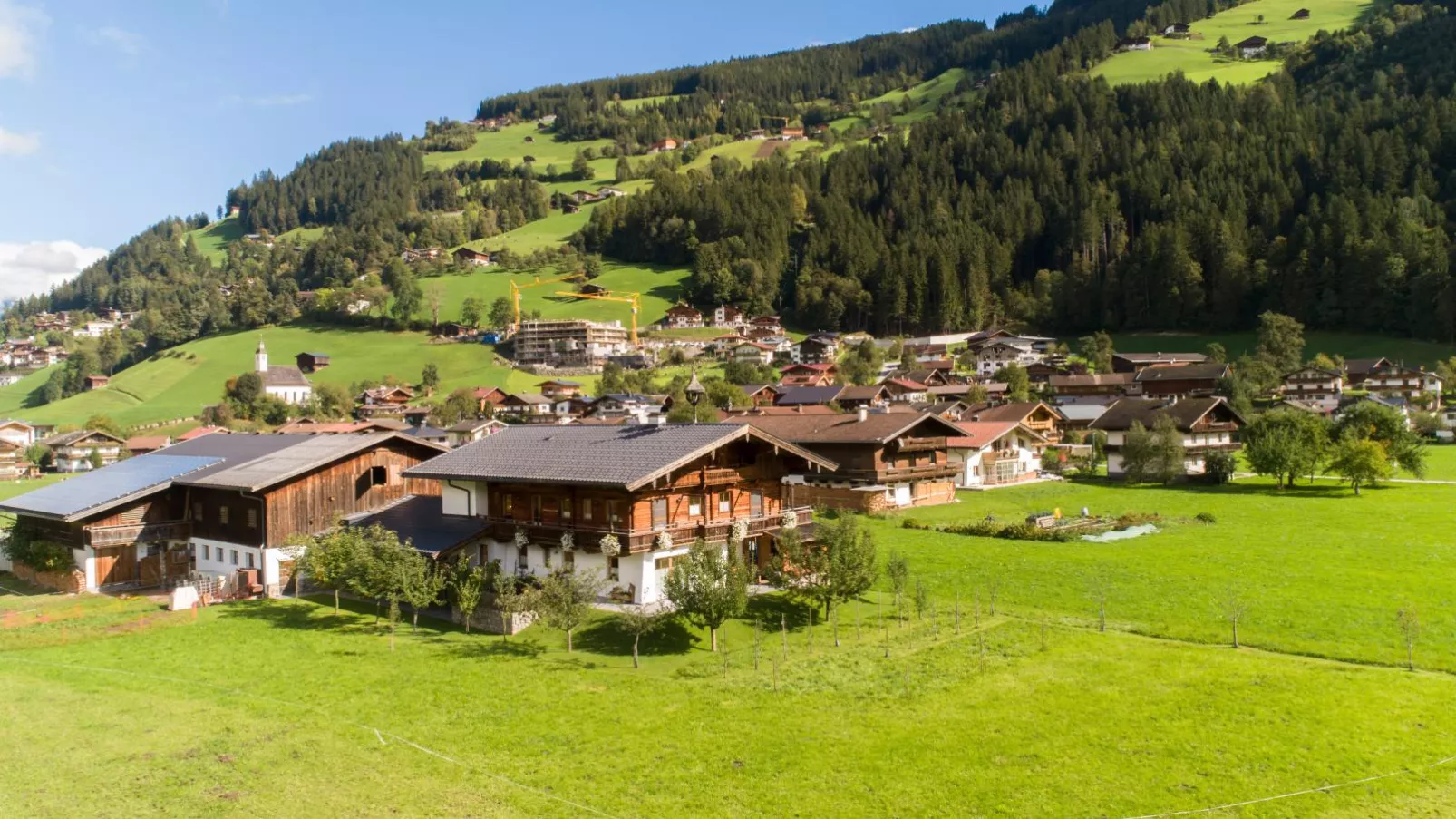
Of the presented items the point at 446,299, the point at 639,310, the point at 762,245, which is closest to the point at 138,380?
the point at 446,299

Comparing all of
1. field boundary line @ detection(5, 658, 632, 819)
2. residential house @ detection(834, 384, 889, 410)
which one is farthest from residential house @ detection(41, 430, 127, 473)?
field boundary line @ detection(5, 658, 632, 819)

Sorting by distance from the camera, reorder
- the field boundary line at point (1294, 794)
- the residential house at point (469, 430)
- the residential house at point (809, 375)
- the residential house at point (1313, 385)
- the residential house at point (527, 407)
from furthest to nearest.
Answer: the residential house at point (809, 375)
the residential house at point (527, 407)
the residential house at point (1313, 385)
the residential house at point (469, 430)
the field boundary line at point (1294, 794)

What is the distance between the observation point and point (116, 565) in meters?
33.9

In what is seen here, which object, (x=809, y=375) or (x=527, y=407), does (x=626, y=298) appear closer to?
(x=809, y=375)

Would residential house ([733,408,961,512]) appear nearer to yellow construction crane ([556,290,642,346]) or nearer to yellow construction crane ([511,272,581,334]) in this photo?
yellow construction crane ([511,272,581,334])

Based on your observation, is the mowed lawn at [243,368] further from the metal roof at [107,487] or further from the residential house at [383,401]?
the metal roof at [107,487]

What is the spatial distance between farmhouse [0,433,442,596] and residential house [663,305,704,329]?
380 feet

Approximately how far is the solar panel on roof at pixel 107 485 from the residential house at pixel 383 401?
72.5 metres

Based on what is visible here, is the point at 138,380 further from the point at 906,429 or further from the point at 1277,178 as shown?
the point at 1277,178

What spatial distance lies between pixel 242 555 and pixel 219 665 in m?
12.0

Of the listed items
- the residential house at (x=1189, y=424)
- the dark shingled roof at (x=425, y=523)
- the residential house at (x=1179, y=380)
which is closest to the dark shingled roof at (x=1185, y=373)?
the residential house at (x=1179, y=380)

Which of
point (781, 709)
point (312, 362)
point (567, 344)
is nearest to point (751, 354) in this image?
point (567, 344)

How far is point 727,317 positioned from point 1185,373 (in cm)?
7932

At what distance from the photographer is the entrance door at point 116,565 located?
1319 inches
